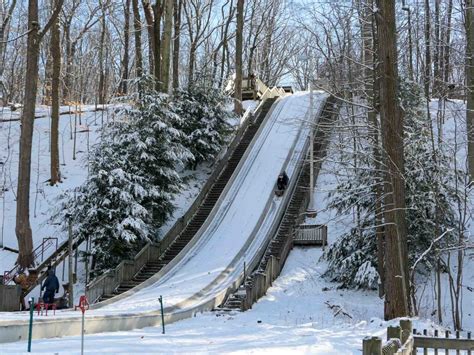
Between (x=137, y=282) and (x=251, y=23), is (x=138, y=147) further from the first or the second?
(x=251, y=23)

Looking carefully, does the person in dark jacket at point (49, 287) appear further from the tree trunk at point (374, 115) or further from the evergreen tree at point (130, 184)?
the tree trunk at point (374, 115)

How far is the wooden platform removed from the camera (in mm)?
25578

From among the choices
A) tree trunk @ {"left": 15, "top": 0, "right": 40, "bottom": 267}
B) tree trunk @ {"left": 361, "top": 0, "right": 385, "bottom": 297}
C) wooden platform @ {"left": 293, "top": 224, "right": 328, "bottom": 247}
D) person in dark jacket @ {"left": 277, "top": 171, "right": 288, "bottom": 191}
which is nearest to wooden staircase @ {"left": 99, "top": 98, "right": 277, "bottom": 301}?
person in dark jacket @ {"left": 277, "top": 171, "right": 288, "bottom": 191}

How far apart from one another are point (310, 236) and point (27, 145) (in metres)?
11.9

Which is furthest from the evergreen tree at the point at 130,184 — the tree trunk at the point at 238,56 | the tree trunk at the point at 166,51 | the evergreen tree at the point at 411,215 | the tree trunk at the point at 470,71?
the tree trunk at the point at 238,56

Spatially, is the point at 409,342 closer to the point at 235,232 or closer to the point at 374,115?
the point at 374,115

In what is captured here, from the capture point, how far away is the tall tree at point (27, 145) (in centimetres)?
2148

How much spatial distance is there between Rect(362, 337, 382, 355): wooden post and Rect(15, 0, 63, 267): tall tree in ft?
59.2

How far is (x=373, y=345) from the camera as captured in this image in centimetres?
560

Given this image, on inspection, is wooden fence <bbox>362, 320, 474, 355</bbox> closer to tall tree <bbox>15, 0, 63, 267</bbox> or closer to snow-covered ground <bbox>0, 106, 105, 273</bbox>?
tall tree <bbox>15, 0, 63, 267</bbox>

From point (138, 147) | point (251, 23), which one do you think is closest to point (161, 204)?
point (138, 147)

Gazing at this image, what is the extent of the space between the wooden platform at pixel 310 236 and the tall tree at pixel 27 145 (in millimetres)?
10764

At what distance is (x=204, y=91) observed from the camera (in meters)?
32.4

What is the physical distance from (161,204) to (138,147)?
2442 mm
